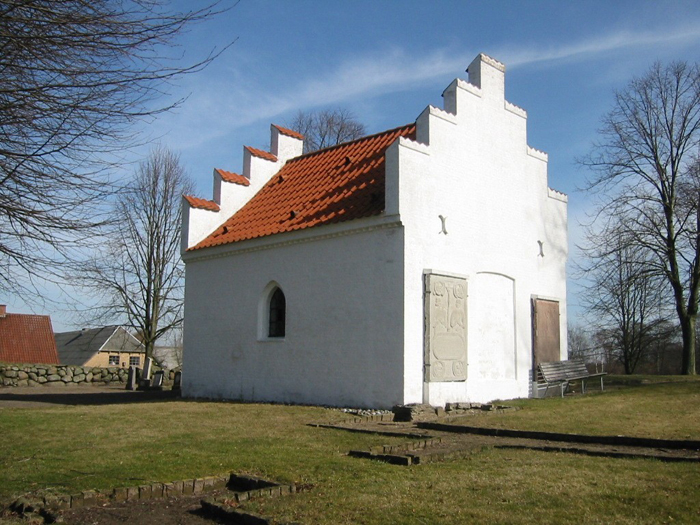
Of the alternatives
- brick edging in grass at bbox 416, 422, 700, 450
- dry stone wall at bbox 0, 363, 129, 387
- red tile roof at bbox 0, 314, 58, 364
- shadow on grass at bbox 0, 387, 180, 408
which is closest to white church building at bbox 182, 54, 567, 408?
shadow on grass at bbox 0, 387, 180, 408

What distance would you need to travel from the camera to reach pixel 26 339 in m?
44.6

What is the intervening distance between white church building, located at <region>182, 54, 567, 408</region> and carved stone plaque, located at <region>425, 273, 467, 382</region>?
42mm

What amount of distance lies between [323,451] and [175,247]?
27082mm

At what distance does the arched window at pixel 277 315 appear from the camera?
19.4 metres

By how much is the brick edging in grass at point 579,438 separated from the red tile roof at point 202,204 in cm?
1250

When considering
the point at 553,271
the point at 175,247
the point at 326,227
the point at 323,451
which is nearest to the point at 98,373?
the point at 175,247

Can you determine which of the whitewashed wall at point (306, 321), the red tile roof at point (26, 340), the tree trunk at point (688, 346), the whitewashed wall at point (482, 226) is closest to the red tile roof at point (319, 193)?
the whitewashed wall at point (306, 321)

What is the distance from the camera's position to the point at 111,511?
22.7 feet

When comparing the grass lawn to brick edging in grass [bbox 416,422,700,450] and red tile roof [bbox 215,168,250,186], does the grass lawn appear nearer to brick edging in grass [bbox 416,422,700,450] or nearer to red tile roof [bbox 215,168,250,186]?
brick edging in grass [bbox 416,422,700,450]

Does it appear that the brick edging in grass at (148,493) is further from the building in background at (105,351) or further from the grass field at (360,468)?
the building in background at (105,351)

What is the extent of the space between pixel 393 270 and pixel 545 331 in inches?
255

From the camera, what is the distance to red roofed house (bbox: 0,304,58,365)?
4312 centimetres

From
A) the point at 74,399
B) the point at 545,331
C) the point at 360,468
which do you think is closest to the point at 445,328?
the point at 545,331

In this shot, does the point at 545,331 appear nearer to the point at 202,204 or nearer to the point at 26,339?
the point at 202,204
